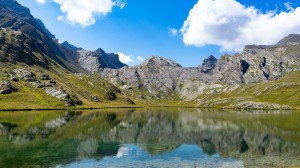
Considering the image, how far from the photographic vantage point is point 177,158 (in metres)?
69.2

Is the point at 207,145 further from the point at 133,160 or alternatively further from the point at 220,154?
the point at 133,160

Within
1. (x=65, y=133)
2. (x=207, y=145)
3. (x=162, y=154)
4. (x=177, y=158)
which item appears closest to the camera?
(x=177, y=158)

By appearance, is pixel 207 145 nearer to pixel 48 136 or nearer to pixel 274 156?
pixel 274 156

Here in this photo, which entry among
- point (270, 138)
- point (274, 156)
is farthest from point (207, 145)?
point (270, 138)

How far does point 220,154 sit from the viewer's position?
3036 inches

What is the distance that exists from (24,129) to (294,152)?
92.2 metres

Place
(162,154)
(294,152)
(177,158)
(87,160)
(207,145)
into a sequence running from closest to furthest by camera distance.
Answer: (87,160)
(177,158)
(162,154)
(294,152)
(207,145)

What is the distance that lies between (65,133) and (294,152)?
7537 cm

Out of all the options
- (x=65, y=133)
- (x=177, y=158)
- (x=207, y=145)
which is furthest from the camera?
(x=65, y=133)

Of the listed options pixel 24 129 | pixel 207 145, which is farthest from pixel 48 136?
pixel 207 145

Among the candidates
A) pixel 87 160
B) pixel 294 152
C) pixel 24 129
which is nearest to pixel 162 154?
pixel 87 160

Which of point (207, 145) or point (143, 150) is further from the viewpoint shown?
point (207, 145)

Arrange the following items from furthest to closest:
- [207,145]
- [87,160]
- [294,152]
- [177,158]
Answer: [207,145]
[294,152]
[177,158]
[87,160]

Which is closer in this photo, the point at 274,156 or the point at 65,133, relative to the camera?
the point at 274,156
